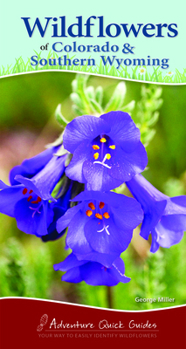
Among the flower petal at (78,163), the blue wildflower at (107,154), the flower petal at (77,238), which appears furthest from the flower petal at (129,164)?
the flower petal at (77,238)

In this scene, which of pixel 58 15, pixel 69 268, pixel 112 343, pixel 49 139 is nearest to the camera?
pixel 69 268

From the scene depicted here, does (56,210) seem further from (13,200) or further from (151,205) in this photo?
(151,205)

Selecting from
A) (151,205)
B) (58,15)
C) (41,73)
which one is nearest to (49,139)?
(41,73)

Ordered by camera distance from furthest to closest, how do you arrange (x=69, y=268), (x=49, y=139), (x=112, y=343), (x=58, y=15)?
(x=49, y=139) < (x=112, y=343) < (x=58, y=15) < (x=69, y=268)

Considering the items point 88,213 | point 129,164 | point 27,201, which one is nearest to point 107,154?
point 129,164

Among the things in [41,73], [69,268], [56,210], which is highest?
[41,73]

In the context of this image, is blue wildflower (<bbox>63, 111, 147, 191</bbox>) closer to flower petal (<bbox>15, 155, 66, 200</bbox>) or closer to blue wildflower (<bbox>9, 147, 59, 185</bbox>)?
flower petal (<bbox>15, 155, 66, 200</bbox>)
